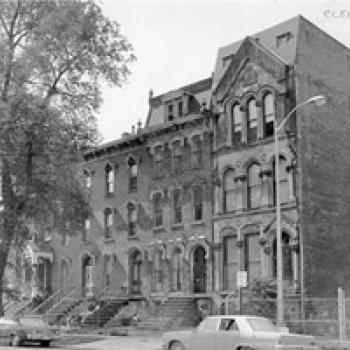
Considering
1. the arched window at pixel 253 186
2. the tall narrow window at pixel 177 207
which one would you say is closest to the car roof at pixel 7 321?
the tall narrow window at pixel 177 207

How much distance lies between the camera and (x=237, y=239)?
1448 inches

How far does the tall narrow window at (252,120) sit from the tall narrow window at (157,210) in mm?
7959

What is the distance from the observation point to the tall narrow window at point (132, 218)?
44.4m

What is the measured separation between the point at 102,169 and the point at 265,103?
1462 centimetres

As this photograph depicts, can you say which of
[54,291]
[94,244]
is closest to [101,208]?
[94,244]

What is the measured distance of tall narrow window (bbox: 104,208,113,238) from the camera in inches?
1821

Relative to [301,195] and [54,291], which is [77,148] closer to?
[301,195]

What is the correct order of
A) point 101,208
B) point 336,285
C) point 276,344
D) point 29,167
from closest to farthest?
1. point 276,344
2. point 29,167
3. point 336,285
4. point 101,208

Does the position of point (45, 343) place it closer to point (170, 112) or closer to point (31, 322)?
point (31, 322)

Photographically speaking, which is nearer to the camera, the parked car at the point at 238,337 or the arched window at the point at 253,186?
the parked car at the point at 238,337

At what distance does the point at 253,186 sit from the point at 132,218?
10.6m

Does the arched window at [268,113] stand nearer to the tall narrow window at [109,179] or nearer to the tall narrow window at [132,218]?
the tall narrow window at [132,218]

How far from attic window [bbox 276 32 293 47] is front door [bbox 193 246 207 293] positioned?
1188 centimetres

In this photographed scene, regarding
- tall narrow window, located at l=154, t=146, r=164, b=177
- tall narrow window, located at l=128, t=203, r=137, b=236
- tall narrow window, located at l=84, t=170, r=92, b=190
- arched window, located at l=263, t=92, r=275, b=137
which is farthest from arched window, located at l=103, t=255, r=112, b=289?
arched window, located at l=263, t=92, r=275, b=137
